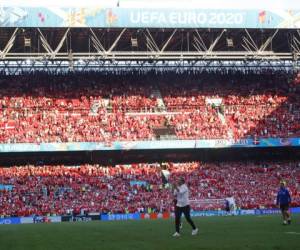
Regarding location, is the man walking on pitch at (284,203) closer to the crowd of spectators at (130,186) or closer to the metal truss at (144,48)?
the crowd of spectators at (130,186)

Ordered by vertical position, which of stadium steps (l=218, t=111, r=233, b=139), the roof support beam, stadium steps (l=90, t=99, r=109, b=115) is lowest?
stadium steps (l=218, t=111, r=233, b=139)

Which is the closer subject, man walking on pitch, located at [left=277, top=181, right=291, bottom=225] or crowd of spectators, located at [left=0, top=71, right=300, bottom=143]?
man walking on pitch, located at [left=277, top=181, right=291, bottom=225]

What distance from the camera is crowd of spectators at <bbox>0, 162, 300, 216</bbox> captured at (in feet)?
151

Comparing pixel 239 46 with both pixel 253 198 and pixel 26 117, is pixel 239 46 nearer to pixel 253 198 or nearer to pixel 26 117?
pixel 253 198

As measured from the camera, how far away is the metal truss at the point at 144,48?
172ft

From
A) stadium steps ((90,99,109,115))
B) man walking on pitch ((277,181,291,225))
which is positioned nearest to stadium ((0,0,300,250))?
stadium steps ((90,99,109,115))

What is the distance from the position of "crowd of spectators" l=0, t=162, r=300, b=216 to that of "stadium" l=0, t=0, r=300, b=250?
5.6 inches

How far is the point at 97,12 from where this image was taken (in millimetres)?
51312

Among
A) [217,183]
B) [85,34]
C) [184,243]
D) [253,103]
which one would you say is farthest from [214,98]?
[184,243]

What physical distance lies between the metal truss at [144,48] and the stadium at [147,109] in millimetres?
163

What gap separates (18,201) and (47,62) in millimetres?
13459

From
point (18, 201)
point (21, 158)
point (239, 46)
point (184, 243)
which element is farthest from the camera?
point (239, 46)

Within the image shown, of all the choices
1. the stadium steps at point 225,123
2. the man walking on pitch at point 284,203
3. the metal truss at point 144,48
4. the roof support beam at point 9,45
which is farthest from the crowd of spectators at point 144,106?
the man walking on pitch at point 284,203

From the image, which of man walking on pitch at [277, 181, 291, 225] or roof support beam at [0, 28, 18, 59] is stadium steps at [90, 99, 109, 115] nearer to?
roof support beam at [0, 28, 18, 59]
